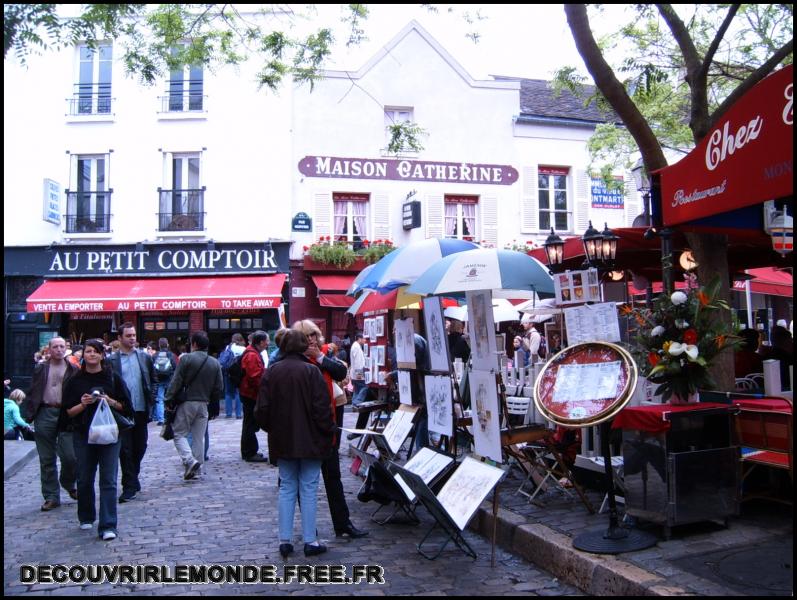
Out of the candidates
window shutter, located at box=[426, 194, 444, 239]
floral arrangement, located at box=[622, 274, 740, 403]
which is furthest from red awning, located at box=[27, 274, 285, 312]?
floral arrangement, located at box=[622, 274, 740, 403]

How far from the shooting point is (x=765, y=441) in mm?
5332

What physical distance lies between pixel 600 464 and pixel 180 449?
498 cm

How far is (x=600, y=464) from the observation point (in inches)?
242

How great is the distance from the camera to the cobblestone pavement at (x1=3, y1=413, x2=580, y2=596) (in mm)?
4750

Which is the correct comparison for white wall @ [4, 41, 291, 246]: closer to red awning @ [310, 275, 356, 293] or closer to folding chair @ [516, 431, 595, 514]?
red awning @ [310, 275, 356, 293]

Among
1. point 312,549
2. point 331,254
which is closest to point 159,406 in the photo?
point 331,254

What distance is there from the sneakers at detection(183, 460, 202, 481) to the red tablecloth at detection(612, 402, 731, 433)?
5349 mm

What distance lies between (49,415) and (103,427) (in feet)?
5.71

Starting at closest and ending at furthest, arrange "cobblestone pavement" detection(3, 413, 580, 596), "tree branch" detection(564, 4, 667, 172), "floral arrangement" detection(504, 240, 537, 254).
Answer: "cobblestone pavement" detection(3, 413, 580, 596) → "tree branch" detection(564, 4, 667, 172) → "floral arrangement" detection(504, 240, 537, 254)

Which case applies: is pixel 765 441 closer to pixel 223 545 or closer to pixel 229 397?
pixel 223 545

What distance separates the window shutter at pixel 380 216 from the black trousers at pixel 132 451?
12.7 meters

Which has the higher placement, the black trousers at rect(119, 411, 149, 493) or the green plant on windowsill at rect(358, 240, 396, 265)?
the green plant on windowsill at rect(358, 240, 396, 265)

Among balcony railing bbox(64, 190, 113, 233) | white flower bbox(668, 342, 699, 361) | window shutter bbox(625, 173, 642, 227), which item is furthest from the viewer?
window shutter bbox(625, 173, 642, 227)

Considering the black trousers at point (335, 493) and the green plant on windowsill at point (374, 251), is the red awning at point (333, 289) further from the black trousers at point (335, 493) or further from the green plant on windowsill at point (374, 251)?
the black trousers at point (335, 493)
